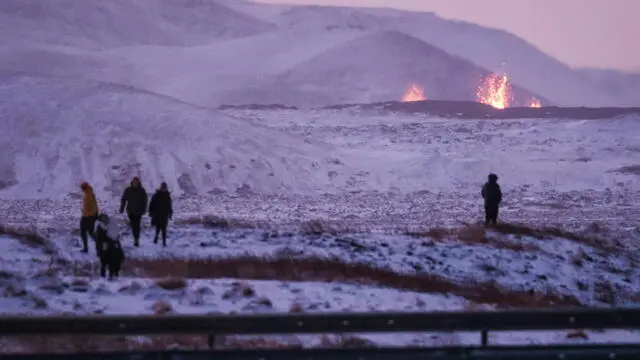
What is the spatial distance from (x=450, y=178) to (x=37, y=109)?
63.9 feet

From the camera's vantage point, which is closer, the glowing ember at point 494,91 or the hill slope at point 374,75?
the hill slope at point 374,75

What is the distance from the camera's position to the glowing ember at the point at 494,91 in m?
84.4

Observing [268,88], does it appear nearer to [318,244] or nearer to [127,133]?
[127,133]

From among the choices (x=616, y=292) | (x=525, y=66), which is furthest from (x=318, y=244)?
(x=525, y=66)

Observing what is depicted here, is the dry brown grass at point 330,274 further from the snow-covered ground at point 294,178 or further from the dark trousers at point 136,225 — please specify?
the dark trousers at point 136,225

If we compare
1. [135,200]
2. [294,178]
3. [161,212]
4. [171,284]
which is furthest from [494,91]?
[171,284]

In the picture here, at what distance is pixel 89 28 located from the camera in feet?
323

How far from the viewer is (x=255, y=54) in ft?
302

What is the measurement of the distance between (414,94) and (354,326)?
7775cm

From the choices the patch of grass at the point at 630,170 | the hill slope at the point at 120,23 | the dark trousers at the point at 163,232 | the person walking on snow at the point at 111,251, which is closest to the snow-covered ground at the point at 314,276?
the dark trousers at the point at 163,232

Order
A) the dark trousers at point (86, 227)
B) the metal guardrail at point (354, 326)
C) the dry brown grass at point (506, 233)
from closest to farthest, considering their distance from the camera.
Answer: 1. the metal guardrail at point (354, 326)
2. the dark trousers at point (86, 227)
3. the dry brown grass at point (506, 233)

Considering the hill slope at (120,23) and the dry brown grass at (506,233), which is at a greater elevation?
the hill slope at (120,23)

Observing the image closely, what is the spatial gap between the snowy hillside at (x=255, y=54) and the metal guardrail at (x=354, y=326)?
225 feet

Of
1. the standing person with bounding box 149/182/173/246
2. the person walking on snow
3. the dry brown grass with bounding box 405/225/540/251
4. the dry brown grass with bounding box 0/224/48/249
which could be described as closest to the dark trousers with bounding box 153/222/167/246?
the standing person with bounding box 149/182/173/246
